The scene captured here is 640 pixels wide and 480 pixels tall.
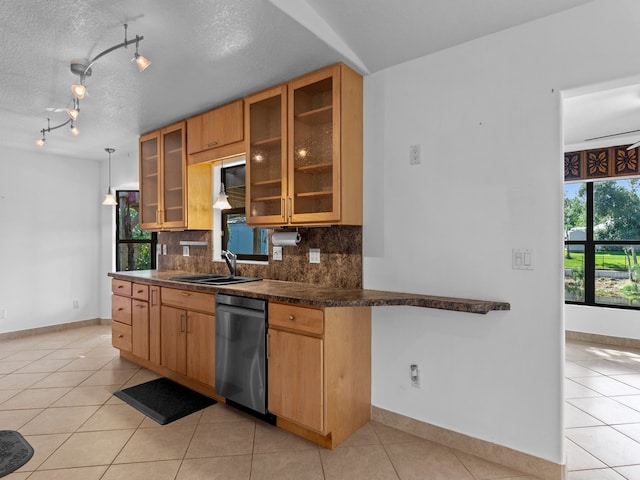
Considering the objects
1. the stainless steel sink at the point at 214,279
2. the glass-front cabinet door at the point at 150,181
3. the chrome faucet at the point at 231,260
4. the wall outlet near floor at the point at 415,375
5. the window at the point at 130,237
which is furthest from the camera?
the window at the point at 130,237

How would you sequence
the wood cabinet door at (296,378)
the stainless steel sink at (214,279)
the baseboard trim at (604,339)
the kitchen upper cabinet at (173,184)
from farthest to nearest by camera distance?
the baseboard trim at (604,339) < the kitchen upper cabinet at (173,184) < the stainless steel sink at (214,279) < the wood cabinet door at (296,378)

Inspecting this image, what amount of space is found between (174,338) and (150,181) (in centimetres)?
195

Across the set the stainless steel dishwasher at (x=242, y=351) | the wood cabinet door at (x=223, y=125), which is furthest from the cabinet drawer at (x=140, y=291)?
the wood cabinet door at (x=223, y=125)

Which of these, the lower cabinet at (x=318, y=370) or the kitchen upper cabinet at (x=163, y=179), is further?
the kitchen upper cabinet at (x=163, y=179)

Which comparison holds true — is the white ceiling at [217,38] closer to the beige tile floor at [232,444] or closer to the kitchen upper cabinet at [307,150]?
the kitchen upper cabinet at [307,150]

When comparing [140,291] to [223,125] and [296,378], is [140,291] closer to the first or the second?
[223,125]

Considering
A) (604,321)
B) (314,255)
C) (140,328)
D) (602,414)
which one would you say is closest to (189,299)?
(140,328)

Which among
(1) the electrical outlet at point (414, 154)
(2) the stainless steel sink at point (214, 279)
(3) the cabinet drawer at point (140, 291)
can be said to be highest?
(1) the electrical outlet at point (414, 154)

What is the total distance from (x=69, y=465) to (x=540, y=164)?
10.4 feet

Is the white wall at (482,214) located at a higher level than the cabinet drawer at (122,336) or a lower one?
higher

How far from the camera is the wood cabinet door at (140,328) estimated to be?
136 inches

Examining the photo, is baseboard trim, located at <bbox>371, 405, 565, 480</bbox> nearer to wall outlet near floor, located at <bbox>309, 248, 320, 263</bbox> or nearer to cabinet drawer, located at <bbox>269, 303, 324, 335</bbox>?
cabinet drawer, located at <bbox>269, 303, 324, 335</bbox>

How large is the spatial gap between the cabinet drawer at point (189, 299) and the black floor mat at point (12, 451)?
128cm

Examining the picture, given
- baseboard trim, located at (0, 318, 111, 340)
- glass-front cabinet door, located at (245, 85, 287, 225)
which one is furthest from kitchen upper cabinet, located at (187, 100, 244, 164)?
baseboard trim, located at (0, 318, 111, 340)
